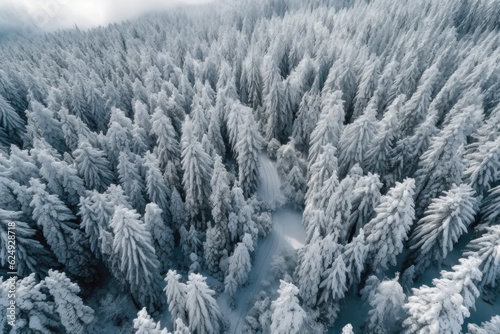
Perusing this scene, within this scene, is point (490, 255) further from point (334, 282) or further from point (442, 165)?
point (334, 282)

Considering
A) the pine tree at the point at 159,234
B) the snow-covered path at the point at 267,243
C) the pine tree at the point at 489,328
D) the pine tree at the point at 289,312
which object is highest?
the pine tree at the point at 289,312

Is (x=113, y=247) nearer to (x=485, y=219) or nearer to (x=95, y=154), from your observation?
(x=95, y=154)

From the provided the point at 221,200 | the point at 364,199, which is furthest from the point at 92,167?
the point at 364,199

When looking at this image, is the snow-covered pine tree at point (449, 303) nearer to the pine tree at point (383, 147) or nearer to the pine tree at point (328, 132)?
the pine tree at point (383, 147)

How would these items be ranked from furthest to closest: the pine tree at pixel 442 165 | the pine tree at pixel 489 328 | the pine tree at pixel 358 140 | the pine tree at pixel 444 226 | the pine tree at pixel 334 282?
the pine tree at pixel 358 140 < the pine tree at pixel 442 165 < the pine tree at pixel 444 226 < the pine tree at pixel 334 282 < the pine tree at pixel 489 328

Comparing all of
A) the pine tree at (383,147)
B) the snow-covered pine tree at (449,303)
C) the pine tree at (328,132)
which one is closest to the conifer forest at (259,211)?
the snow-covered pine tree at (449,303)
